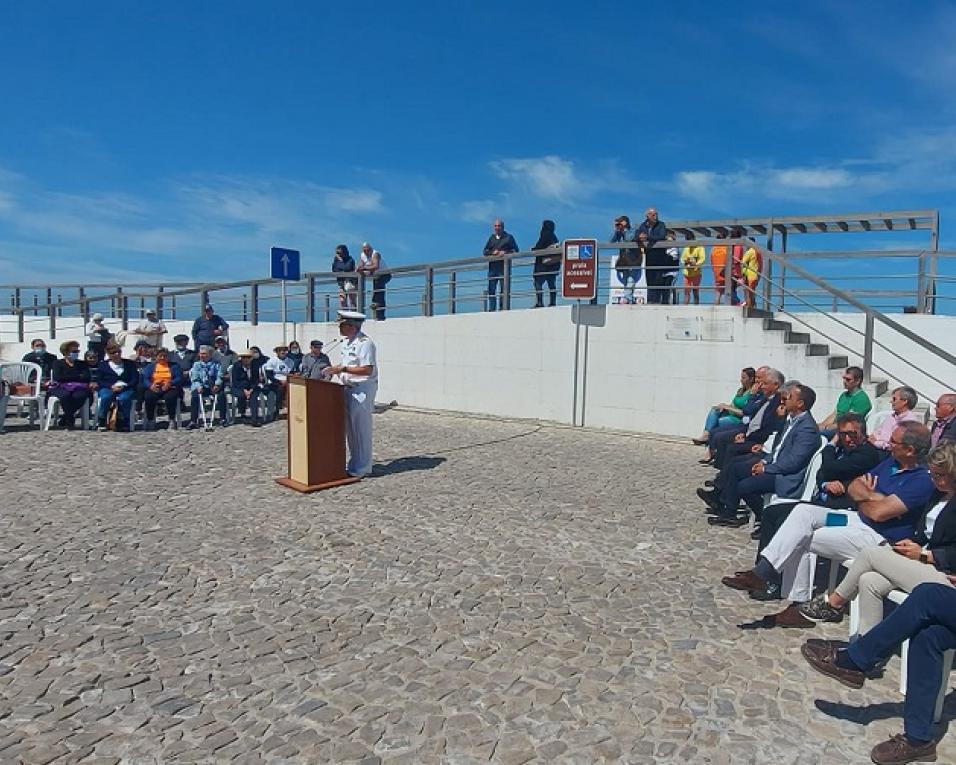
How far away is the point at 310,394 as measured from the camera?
7848 millimetres

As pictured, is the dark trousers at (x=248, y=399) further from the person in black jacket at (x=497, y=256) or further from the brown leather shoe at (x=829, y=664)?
the brown leather shoe at (x=829, y=664)

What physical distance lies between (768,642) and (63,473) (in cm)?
759

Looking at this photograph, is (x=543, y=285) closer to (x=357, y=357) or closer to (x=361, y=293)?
(x=361, y=293)

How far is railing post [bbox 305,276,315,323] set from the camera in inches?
667

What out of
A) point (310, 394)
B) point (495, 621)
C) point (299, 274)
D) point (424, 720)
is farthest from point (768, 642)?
point (299, 274)

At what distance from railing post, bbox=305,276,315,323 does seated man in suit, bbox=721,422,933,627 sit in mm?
13727

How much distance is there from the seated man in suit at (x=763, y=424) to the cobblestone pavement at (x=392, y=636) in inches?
36.7

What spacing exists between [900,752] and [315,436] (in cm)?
600

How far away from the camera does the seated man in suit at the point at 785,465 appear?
19.4 ft

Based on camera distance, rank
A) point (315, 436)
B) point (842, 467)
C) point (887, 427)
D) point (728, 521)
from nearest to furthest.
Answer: point (842, 467), point (728, 521), point (887, 427), point (315, 436)

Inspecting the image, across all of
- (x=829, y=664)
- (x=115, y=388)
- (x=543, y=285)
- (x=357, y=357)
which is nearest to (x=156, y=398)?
(x=115, y=388)

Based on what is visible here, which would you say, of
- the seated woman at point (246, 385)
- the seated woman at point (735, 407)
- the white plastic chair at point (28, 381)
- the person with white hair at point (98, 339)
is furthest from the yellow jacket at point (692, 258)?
the white plastic chair at point (28, 381)

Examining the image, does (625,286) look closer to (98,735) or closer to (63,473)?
(63,473)

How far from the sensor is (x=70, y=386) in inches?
454
